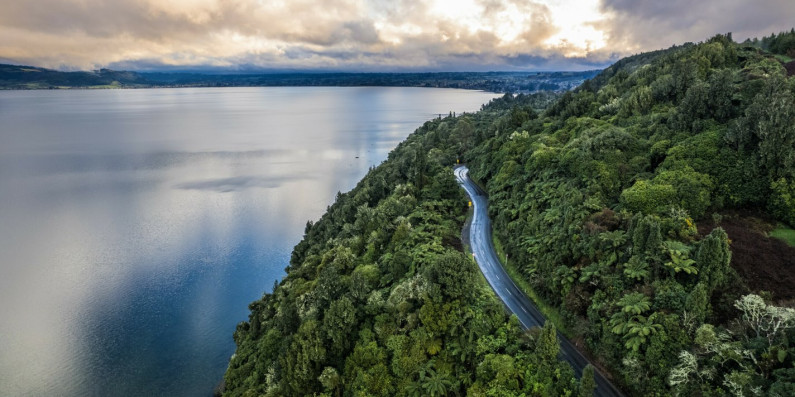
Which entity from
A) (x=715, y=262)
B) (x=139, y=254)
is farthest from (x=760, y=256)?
(x=139, y=254)

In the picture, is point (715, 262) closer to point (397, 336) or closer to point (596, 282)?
point (596, 282)

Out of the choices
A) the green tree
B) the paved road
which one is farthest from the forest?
the paved road

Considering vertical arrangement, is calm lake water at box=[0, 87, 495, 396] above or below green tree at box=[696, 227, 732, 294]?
below

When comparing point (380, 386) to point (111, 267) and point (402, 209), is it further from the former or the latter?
point (111, 267)

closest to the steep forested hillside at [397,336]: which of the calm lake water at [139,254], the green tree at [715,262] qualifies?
the green tree at [715,262]

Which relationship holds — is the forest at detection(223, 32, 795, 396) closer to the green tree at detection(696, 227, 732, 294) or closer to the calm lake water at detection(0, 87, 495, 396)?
the green tree at detection(696, 227, 732, 294)

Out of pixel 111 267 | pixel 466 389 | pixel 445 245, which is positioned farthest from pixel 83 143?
pixel 466 389
